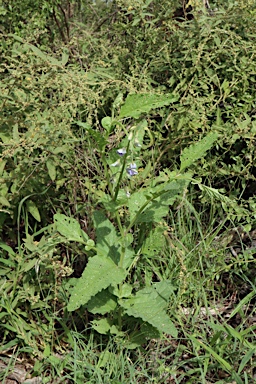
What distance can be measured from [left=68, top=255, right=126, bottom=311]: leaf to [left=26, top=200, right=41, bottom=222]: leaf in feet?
1.64

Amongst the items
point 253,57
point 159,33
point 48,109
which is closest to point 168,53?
point 159,33

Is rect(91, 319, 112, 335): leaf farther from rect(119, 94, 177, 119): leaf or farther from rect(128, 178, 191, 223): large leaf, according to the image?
rect(119, 94, 177, 119): leaf

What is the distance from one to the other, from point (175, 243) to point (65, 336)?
2.52ft

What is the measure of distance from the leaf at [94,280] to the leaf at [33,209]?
499 mm

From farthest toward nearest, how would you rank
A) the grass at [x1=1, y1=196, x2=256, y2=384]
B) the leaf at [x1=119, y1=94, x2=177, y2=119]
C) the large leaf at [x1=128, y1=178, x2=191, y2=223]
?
1. the large leaf at [x1=128, y1=178, x2=191, y2=223]
2. the grass at [x1=1, y1=196, x2=256, y2=384]
3. the leaf at [x1=119, y1=94, x2=177, y2=119]

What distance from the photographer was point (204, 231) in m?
3.33

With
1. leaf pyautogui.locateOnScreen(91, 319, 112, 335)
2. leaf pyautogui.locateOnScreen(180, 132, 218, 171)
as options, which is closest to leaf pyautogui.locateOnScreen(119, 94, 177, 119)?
leaf pyautogui.locateOnScreen(180, 132, 218, 171)

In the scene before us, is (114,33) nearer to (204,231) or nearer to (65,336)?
(204,231)

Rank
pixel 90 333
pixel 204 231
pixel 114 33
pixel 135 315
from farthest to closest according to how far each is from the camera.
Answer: pixel 114 33 → pixel 204 231 → pixel 90 333 → pixel 135 315

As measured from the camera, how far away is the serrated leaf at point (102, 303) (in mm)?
2662

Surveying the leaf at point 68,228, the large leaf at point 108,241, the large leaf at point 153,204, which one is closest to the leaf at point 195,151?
the large leaf at point 153,204

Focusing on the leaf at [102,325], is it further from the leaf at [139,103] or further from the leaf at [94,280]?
the leaf at [139,103]

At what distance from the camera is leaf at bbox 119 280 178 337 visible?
249 cm

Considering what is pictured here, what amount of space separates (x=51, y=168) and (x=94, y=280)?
706 mm
